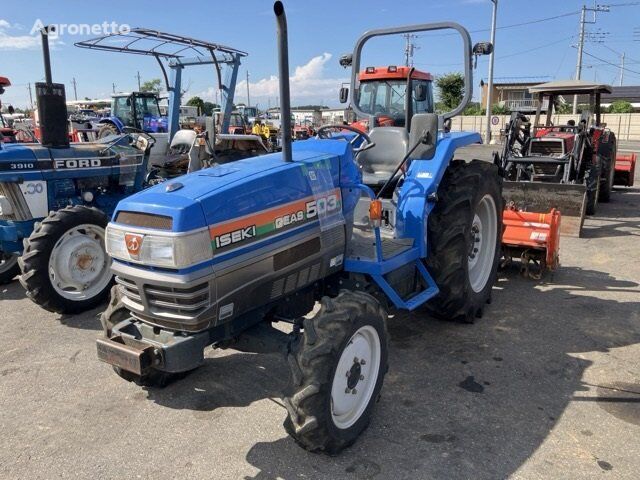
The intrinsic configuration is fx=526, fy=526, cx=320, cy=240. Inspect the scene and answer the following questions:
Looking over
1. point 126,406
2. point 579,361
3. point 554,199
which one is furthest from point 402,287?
point 554,199

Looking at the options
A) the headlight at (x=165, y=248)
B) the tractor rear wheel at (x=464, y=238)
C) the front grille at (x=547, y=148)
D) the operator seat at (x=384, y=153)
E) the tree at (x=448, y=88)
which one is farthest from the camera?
the tree at (x=448, y=88)

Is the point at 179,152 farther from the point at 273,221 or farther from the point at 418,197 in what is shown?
the point at 273,221

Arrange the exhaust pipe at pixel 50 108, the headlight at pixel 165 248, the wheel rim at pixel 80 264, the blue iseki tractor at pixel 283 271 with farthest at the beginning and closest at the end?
1. the exhaust pipe at pixel 50 108
2. the wheel rim at pixel 80 264
3. the blue iseki tractor at pixel 283 271
4. the headlight at pixel 165 248

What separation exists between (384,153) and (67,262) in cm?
295

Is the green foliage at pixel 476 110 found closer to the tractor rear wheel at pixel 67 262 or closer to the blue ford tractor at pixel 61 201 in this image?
the blue ford tractor at pixel 61 201

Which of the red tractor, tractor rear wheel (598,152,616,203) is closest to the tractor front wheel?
the red tractor

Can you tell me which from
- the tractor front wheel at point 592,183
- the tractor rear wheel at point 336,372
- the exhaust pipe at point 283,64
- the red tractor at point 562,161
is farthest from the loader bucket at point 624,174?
the exhaust pipe at point 283,64

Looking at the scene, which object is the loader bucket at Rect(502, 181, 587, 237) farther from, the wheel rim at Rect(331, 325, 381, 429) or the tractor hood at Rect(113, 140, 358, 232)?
the wheel rim at Rect(331, 325, 381, 429)

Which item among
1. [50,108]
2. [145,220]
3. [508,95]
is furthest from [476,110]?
[145,220]

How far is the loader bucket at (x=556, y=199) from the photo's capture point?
727cm

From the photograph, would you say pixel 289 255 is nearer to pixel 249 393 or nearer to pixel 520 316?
pixel 249 393

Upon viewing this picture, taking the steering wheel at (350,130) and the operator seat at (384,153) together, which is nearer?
the steering wheel at (350,130)

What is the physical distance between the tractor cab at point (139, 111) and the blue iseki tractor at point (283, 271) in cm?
1569

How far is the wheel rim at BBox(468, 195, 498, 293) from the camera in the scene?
449 cm
